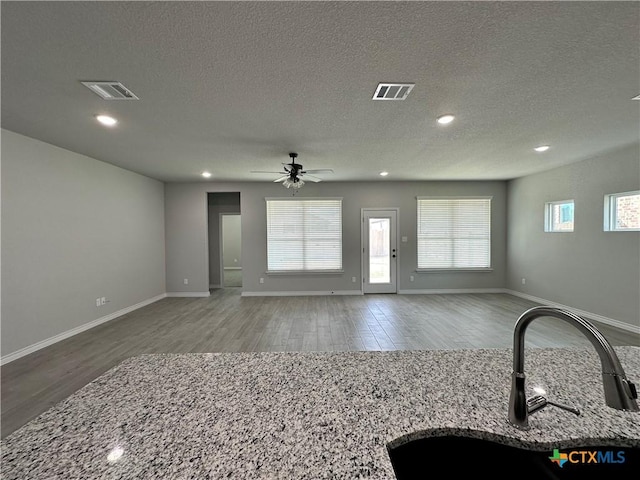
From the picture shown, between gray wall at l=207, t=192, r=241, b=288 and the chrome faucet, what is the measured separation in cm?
756

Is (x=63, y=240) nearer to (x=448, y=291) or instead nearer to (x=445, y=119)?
(x=445, y=119)

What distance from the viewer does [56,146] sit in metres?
3.79

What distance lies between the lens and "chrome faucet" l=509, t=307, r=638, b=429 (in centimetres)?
64

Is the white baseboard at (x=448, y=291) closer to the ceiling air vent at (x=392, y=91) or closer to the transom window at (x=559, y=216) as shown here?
the transom window at (x=559, y=216)

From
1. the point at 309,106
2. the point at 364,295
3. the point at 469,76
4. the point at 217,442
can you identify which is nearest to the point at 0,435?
the point at 217,442

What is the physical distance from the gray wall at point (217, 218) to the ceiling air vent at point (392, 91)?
235 inches

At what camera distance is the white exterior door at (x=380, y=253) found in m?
6.62

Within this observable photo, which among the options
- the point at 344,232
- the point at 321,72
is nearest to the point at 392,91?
the point at 321,72

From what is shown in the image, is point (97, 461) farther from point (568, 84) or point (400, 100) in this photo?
point (568, 84)

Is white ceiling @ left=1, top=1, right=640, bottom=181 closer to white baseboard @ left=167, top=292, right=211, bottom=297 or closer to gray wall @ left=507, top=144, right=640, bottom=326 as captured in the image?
gray wall @ left=507, top=144, right=640, bottom=326

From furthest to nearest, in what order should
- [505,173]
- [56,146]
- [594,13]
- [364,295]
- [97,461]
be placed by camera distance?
[364,295], [505,173], [56,146], [594,13], [97,461]

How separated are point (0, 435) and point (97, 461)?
2.41 m

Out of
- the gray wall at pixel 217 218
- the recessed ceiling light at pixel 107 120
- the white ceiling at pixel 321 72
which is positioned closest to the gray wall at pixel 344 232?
the gray wall at pixel 217 218

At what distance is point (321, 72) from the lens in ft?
6.84
